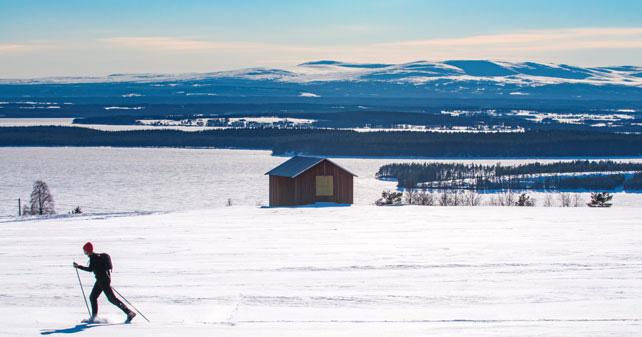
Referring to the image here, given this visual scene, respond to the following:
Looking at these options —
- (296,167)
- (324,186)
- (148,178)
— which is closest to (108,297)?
(324,186)

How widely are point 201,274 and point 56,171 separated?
63.6 meters

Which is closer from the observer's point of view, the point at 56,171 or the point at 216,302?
the point at 216,302

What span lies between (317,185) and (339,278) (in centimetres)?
1895

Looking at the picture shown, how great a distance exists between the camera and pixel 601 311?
13.2 meters

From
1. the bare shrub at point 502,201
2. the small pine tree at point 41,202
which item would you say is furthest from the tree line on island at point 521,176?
the small pine tree at point 41,202

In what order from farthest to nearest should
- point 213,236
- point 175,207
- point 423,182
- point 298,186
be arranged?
point 423,182 → point 175,207 → point 298,186 → point 213,236

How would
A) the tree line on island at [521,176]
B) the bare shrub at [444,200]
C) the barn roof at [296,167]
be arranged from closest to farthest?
the barn roof at [296,167] → the bare shrub at [444,200] → the tree line on island at [521,176]

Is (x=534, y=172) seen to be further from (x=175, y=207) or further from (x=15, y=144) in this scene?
(x=15, y=144)

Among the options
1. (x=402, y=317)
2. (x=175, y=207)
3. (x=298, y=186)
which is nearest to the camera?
(x=402, y=317)

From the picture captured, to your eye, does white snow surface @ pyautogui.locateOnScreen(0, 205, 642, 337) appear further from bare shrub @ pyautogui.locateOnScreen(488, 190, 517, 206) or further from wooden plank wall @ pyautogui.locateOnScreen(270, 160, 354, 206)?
bare shrub @ pyautogui.locateOnScreen(488, 190, 517, 206)

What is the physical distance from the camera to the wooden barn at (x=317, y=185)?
34.6 meters

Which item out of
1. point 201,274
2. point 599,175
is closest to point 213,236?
point 201,274

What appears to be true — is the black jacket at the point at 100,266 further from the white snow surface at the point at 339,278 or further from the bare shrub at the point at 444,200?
the bare shrub at the point at 444,200

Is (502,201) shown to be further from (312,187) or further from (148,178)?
(148,178)
